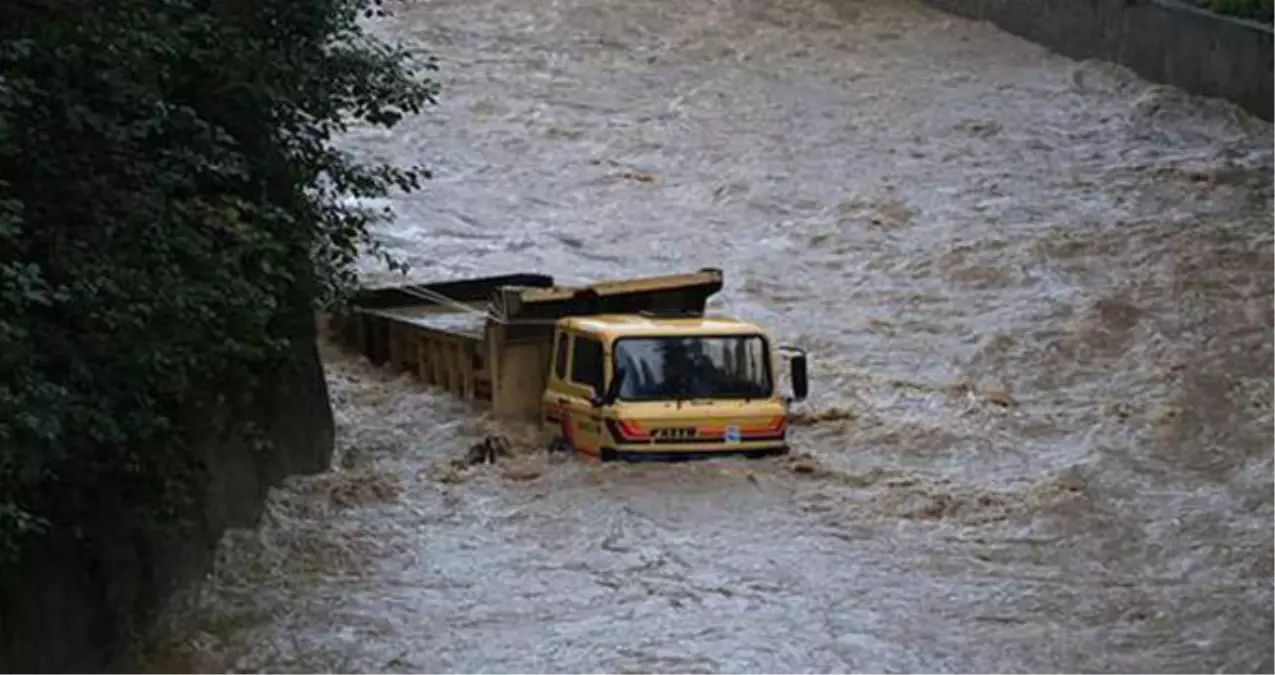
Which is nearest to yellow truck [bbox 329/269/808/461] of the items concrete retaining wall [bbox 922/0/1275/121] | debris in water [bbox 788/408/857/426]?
debris in water [bbox 788/408/857/426]

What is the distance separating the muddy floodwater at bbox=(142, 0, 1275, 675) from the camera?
1563 cm

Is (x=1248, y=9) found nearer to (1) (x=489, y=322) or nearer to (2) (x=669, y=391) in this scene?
(1) (x=489, y=322)

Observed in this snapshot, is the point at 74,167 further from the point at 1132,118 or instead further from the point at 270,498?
the point at 1132,118

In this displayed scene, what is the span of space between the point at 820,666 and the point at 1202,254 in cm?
1366

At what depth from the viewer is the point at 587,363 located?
1917 centimetres

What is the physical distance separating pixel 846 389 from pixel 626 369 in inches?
180

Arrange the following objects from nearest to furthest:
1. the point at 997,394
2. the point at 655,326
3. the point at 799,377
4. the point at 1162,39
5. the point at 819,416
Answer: the point at 655,326 < the point at 799,377 < the point at 819,416 < the point at 997,394 < the point at 1162,39

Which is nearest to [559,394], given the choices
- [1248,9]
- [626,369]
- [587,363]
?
[587,363]

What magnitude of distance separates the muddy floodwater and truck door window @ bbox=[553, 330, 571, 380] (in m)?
0.83

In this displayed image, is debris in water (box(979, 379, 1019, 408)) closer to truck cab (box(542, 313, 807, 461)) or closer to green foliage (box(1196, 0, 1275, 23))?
truck cab (box(542, 313, 807, 461))

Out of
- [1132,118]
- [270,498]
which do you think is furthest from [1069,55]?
[270,498]

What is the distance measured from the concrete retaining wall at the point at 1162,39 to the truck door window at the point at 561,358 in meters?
16.0

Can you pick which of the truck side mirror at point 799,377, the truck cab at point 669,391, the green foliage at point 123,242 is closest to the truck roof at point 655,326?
the truck cab at point 669,391

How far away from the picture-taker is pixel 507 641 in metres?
15.3
